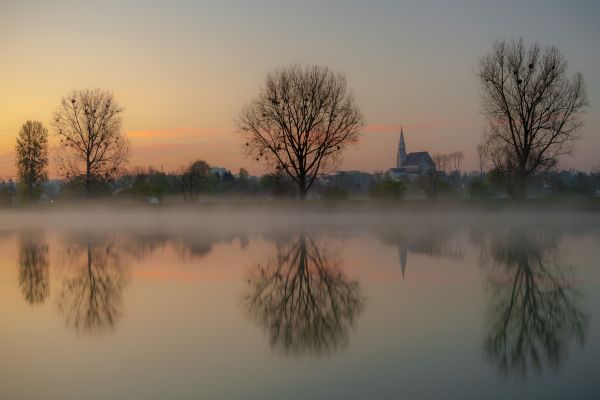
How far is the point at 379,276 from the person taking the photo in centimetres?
1180

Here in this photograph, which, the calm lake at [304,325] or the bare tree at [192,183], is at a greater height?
the bare tree at [192,183]

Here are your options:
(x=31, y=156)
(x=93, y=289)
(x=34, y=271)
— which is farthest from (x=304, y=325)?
(x=31, y=156)

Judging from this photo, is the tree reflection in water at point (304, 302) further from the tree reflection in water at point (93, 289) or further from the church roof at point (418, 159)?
the church roof at point (418, 159)

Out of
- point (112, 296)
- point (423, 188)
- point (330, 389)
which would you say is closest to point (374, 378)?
point (330, 389)

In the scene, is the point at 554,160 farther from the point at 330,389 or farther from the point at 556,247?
the point at 330,389

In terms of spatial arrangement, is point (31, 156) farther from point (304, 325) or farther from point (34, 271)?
point (304, 325)

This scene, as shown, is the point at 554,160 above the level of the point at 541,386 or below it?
above

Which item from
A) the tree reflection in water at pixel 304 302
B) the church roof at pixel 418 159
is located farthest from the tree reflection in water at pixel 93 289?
the church roof at pixel 418 159

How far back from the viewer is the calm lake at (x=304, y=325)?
5547mm

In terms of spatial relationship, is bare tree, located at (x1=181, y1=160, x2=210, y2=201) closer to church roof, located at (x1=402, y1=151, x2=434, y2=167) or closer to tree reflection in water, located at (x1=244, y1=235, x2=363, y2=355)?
tree reflection in water, located at (x1=244, y1=235, x2=363, y2=355)

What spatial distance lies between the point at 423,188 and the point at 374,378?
46.5 meters

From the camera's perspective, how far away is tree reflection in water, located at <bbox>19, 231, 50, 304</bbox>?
10.5m

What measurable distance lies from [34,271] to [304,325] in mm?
8519

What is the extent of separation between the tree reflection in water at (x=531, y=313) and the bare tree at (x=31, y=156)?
45415 millimetres
